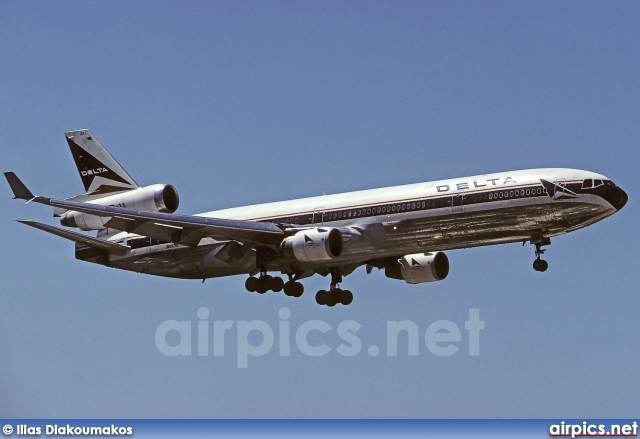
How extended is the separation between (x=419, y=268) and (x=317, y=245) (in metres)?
9.83

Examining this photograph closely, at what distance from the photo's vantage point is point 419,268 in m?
87.1

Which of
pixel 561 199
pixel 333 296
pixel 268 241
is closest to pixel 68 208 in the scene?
pixel 268 241

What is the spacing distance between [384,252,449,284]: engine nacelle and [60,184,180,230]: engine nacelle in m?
12.9

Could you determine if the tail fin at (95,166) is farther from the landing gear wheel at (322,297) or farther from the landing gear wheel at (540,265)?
the landing gear wheel at (540,265)

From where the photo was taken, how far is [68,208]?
78.1m

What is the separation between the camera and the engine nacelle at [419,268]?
3423 inches

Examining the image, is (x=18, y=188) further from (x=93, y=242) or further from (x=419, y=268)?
(x=419, y=268)

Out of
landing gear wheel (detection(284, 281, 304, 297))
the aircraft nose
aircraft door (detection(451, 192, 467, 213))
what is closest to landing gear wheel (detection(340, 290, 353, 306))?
landing gear wheel (detection(284, 281, 304, 297))

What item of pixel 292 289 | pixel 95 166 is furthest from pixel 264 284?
pixel 95 166

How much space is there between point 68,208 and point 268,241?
10733 millimetres

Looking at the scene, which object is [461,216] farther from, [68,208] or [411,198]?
[68,208]

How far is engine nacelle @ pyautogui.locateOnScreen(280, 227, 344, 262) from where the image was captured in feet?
259

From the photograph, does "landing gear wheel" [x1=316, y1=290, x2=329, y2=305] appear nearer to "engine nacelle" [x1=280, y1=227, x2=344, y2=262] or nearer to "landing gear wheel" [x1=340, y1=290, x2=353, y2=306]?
"landing gear wheel" [x1=340, y1=290, x2=353, y2=306]

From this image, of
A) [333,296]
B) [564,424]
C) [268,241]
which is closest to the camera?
[564,424]
